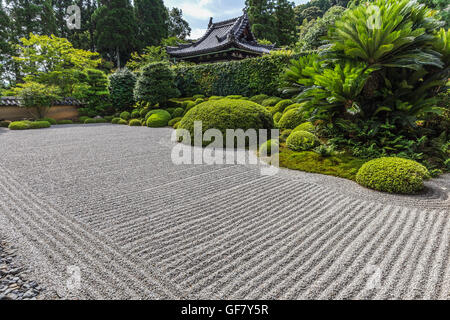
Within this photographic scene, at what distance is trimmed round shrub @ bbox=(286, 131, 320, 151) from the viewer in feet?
19.0

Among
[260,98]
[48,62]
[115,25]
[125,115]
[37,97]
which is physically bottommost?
[125,115]

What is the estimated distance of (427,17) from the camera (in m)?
5.20

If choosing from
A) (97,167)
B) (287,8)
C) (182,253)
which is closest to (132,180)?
(97,167)

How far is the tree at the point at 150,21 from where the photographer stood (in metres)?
27.2

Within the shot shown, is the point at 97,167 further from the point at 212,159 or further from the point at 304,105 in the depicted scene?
the point at 304,105

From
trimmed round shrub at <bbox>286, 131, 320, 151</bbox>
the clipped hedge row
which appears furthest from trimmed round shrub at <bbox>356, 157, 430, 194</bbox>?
the clipped hedge row

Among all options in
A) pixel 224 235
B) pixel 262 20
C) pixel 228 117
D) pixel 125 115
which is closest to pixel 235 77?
pixel 228 117

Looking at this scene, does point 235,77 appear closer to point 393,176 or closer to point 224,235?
point 393,176

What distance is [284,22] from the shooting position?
87.0ft

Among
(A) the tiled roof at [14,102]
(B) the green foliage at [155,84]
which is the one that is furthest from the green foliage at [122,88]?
(A) the tiled roof at [14,102]

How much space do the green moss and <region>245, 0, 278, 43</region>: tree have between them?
23455 millimetres

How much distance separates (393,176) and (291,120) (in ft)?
14.2

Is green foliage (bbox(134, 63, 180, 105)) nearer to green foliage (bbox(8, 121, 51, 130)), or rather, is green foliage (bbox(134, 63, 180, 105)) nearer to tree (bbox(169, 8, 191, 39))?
green foliage (bbox(8, 121, 51, 130))
